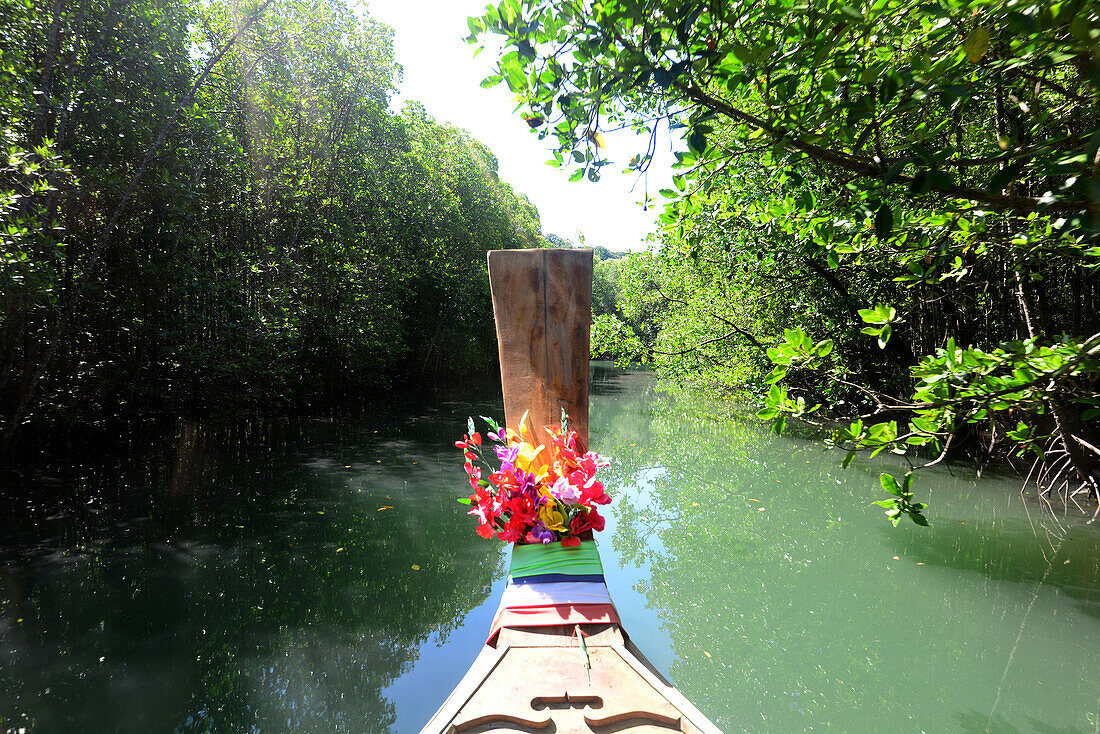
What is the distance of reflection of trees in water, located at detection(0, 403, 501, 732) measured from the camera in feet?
9.21

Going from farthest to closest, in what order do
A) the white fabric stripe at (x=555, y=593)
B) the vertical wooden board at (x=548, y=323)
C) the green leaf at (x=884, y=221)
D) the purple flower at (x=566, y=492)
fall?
the vertical wooden board at (x=548, y=323) → the purple flower at (x=566, y=492) → the white fabric stripe at (x=555, y=593) → the green leaf at (x=884, y=221)

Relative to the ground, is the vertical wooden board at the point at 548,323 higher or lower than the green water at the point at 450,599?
higher

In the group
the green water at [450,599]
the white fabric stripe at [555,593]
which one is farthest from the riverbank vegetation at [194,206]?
the white fabric stripe at [555,593]

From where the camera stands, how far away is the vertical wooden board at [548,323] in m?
2.55

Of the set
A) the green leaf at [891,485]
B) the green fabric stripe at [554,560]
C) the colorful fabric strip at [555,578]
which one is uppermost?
the green leaf at [891,485]

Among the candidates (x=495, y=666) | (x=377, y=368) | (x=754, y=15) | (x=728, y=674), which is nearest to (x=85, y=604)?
(x=495, y=666)

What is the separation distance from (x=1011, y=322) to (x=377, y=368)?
13602mm

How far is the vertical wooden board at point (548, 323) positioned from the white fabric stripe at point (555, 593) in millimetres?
745

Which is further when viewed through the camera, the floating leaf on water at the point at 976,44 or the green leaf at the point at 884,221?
the green leaf at the point at 884,221

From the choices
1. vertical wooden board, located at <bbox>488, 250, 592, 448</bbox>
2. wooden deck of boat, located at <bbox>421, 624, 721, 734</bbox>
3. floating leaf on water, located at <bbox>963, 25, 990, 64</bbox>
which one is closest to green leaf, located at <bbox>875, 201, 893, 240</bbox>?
floating leaf on water, located at <bbox>963, 25, 990, 64</bbox>

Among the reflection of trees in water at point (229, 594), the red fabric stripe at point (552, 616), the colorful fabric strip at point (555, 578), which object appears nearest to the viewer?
the red fabric stripe at point (552, 616)

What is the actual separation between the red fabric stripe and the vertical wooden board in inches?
33.6

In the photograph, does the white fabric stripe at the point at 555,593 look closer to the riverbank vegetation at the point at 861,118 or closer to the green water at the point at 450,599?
the riverbank vegetation at the point at 861,118

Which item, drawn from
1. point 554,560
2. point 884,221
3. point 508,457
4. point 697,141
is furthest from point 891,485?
point 508,457
